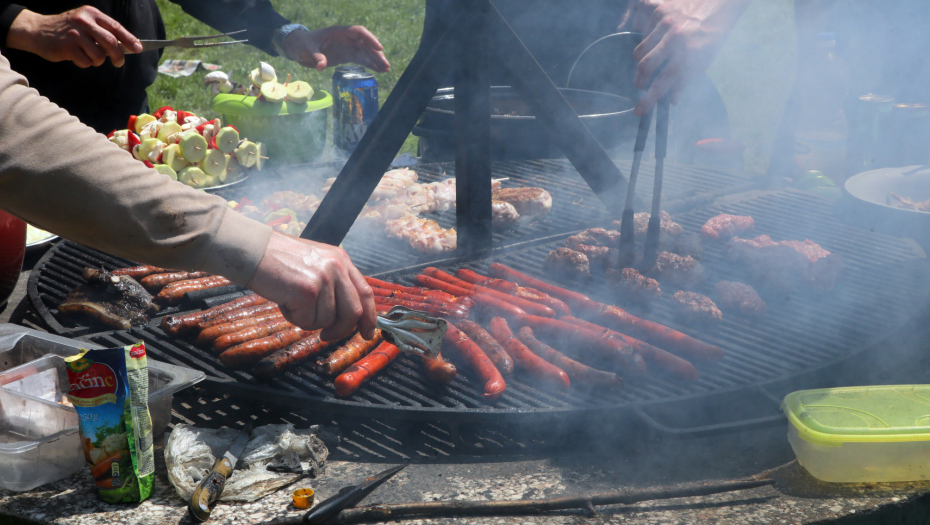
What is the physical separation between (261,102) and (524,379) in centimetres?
443

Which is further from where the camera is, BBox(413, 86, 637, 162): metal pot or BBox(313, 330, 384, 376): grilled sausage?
BBox(413, 86, 637, 162): metal pot

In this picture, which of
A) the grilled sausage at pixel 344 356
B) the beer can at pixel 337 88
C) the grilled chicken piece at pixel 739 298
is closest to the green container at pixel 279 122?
the beer can at pixel 337 88

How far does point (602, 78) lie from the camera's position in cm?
736

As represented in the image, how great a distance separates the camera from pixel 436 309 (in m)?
3.39

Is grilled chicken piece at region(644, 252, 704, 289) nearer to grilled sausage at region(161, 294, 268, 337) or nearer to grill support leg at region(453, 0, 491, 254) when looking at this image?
grill support leg at region(453, 0, 491, 254)

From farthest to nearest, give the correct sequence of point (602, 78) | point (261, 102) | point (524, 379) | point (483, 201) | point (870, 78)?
point (602, 78)
point (870, 78)
point (261, 102)
point (483, 201)
point (524, 379)

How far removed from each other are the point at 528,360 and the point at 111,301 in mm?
2227

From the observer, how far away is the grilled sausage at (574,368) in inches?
113

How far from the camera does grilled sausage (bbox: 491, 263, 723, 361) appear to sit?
313 cm

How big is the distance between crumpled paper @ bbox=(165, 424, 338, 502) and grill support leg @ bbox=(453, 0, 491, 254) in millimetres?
2063

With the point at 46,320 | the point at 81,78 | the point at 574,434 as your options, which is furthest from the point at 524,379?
the point at 81,78

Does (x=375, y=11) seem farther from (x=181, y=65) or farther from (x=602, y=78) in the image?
(x=602, y=78)

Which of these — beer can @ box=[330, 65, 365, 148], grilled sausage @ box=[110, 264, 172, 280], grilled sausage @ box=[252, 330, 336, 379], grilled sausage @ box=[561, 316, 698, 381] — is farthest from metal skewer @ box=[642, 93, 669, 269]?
beer can @ box=[330, 65, 365, 148]

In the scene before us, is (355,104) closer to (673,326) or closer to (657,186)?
(657,186)
